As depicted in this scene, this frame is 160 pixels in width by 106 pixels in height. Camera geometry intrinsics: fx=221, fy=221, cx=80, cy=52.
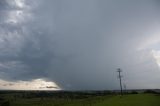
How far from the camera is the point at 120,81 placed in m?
88.1

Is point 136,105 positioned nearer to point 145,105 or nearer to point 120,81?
point 145,105

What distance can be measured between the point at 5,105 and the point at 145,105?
51.8m

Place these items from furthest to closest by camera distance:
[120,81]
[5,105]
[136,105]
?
[120,81] < [5,105] < [136,105]

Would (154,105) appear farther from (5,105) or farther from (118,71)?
(5,105)

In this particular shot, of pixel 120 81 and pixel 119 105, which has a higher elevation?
pixel 120 81

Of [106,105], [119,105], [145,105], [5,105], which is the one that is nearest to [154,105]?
[145,105]

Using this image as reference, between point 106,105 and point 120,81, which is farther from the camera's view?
point 120,81

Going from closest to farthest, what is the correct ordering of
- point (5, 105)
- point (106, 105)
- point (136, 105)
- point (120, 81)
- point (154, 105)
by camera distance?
1. point (154, 105)
2. point (136, 105)
3. point (106, 105)
4. point (5, 105)
5. point (120, 81)

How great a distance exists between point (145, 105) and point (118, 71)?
4439 cm

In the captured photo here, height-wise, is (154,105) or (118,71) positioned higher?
(118,71)

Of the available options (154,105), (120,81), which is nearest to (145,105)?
(154,105)

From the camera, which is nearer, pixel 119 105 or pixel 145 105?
pixel 145 105

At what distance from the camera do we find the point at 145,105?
44.4 metres

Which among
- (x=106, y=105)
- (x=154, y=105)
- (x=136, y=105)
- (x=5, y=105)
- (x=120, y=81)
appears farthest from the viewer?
(x=120, y=81)
